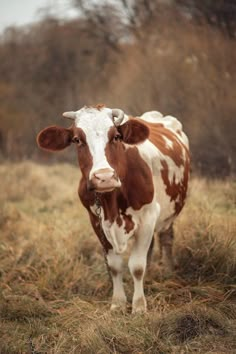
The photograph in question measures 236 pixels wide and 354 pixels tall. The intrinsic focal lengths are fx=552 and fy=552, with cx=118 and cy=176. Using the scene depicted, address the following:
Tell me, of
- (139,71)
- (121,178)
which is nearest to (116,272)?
(121,178)

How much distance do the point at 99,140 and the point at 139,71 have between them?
871 cm

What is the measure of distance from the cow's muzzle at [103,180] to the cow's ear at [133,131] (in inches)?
23.7

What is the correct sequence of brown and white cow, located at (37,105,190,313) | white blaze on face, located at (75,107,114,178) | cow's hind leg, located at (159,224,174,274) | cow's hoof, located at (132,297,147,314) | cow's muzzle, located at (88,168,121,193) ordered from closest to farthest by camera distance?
cow's muzzle, located at (88,168,121,193) < white blaze on face, located at (75,107,114,178) < brown and white cow, located at (37,105,190,313) < cow's hoof, located at (132,297,147,314) < cow's hind leg, located at (159,224,174,274)

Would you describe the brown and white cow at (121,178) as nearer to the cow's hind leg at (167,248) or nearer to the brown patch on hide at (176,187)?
the brown patch on hide at (176,187)

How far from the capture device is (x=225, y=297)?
432cm

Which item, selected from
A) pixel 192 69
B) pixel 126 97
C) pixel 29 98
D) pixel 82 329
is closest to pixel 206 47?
pixel 192 69

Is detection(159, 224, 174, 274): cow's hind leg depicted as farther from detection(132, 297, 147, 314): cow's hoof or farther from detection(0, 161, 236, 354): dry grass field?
detection(132, 297, 147, 314): cow's hoof

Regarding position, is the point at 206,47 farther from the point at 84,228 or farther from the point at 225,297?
the point at 225,297

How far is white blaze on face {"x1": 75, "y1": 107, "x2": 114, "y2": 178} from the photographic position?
371cm

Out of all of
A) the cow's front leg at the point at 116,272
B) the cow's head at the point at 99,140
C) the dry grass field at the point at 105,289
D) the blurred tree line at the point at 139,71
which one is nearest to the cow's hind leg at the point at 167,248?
the dry grass field at the point at 105,289

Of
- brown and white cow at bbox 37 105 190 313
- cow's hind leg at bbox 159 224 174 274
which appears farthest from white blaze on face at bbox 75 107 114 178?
cow's hind leg at bbox 159 224 174 274

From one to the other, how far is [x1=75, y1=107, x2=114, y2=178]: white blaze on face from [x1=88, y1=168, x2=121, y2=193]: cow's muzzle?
5 centimetres

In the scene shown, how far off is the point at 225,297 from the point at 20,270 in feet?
7.05

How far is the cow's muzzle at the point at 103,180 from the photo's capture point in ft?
11.6
